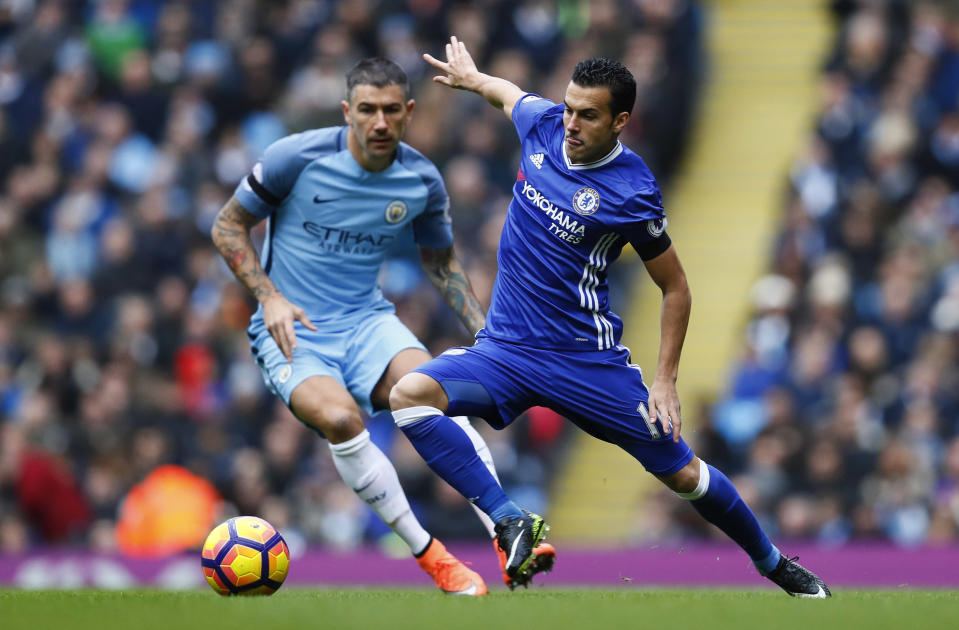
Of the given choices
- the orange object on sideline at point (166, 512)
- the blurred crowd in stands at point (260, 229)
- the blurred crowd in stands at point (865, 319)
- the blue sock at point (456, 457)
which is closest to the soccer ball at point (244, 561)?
the blue sock at point (456, 457)

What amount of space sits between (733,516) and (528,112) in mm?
2140

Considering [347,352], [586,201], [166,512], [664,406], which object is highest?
[586,201]

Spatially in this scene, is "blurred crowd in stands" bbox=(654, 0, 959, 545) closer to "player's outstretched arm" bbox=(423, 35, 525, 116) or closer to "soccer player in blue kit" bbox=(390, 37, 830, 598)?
"soccer player in blue kit" bbox=(390, 37, 830, 598)

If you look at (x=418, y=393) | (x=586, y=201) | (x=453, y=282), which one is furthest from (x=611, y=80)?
(x=453, y=282)

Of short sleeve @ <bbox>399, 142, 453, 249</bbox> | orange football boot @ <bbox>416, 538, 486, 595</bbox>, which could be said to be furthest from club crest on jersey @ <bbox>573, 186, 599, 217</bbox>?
orange football boot @ <bbox>416, 538, 486, 595</bbox>

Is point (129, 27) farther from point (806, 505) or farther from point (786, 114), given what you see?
point (806, 505)

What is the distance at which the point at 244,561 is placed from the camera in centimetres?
Result: 715

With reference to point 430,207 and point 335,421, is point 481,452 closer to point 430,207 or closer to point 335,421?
point 335,421

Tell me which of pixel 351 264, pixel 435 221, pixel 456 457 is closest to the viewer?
pixel 456 457

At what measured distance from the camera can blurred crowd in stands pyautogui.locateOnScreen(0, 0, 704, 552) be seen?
12508mm

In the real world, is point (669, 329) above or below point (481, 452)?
above

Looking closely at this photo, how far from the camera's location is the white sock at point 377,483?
25.2 ft

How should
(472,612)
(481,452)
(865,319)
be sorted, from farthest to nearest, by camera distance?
(865,319), (481,452), (472,612)

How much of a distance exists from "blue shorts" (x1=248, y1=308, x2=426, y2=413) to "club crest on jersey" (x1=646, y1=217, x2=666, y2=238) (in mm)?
1734
